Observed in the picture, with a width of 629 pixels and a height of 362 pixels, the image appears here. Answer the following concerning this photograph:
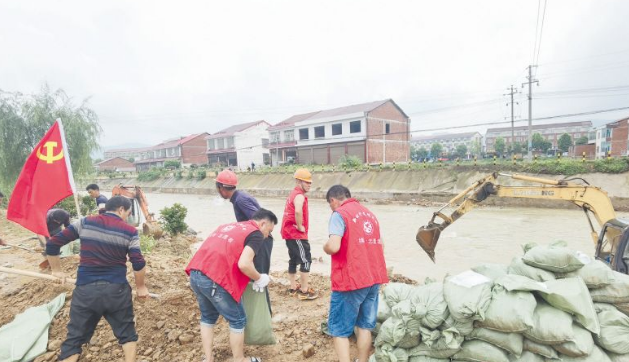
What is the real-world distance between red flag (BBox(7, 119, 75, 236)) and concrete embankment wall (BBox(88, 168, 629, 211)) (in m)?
16.1

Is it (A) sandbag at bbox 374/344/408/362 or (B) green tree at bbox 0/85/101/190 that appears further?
(B) green tree at bbox 0/85/101/190

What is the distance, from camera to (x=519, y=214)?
13.5m

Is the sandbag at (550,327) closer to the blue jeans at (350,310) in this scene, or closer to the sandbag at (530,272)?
the sandbag at (530,272)

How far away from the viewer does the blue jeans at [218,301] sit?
8.19 feet

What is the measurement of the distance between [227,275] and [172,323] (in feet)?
4.81

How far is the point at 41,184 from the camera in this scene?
138 inches

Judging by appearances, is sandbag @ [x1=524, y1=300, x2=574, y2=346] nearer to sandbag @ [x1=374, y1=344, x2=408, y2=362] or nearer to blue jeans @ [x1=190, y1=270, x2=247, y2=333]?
sandbag @ [x1=374, y1=344, x2=408, y2=362]

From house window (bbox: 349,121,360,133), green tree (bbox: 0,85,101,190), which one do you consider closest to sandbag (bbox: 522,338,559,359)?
green tree (bbox: 0,85,101,190)

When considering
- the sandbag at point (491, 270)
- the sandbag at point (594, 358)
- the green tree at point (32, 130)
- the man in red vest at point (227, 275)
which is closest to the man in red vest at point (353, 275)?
the man in red vest at point (227, 275)

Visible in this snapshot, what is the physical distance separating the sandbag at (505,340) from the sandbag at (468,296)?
16 centimetres

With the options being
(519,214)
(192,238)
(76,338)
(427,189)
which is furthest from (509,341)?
(427,189)

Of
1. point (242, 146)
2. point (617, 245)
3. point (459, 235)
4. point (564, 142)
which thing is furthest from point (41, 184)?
point (564, 142)

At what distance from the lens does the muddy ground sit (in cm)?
298

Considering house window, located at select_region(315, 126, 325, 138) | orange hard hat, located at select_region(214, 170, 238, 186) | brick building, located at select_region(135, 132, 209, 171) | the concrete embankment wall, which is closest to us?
orange hard hat, located at select_region(214, 170, 238, 186)
